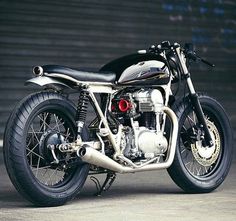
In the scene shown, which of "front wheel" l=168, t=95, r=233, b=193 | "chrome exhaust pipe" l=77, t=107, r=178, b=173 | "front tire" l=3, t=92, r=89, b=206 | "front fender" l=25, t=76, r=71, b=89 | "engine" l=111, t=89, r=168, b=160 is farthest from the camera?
"front wheel" l=168, t=95, r=233, b=193

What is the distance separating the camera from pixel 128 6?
585 inches

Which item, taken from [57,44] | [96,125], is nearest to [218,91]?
[57,44]

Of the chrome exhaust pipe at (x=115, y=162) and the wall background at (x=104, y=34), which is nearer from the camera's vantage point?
the chrome exhaust pipe at (x=115, y=162)

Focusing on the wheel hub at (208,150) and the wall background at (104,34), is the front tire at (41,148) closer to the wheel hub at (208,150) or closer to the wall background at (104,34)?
the wheel hub at (208,150)

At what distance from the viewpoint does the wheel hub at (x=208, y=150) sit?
30.2ft

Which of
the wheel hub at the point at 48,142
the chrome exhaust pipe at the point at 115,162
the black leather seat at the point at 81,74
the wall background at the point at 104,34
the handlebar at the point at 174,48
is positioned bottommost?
the chrome exhaust pipe at the point at 115,162

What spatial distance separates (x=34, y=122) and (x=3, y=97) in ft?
17.3

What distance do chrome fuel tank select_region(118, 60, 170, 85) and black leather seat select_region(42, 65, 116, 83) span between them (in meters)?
0.12

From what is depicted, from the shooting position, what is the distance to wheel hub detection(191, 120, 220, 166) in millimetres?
9195

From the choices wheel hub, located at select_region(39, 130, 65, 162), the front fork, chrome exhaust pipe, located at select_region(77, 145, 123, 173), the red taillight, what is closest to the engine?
the red taillight

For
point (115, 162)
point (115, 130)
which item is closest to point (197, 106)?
point (115, 130)

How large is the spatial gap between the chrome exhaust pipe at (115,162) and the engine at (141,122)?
76 mm

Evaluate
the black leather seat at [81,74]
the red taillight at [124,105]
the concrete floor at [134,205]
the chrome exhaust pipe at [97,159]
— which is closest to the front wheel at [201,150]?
the concrete floor at [134,205]

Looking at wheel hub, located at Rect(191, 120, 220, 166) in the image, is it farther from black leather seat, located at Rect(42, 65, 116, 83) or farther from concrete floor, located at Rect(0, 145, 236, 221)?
black leather seat, located at Rect(42, 65, 116, 83)
